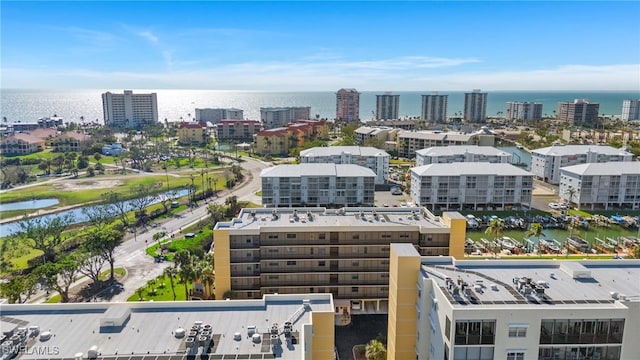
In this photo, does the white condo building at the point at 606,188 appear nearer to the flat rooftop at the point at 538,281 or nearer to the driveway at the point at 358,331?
the flat rooftop at the point at 538,281

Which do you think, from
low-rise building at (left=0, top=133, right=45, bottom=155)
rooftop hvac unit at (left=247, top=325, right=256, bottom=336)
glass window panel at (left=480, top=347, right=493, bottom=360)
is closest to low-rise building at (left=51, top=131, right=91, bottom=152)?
low-rise building at (left=0, top=133, right=45, bottom=155)

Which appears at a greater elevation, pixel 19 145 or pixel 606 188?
pixel 19 145

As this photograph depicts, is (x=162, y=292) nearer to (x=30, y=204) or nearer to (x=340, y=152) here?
(x=30, y=204)

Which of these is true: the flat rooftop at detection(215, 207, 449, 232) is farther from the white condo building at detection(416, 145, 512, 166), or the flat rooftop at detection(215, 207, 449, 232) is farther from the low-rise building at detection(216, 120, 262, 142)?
the low-rise building at detection(216, 120, 262, 142)

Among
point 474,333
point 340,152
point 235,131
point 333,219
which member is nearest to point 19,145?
point 235,131

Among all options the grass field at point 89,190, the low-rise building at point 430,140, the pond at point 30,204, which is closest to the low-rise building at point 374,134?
the low-rise building at point 430,140

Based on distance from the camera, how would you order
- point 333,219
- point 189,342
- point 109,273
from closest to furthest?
point 189,342 → point 333,219 → point 109,273
